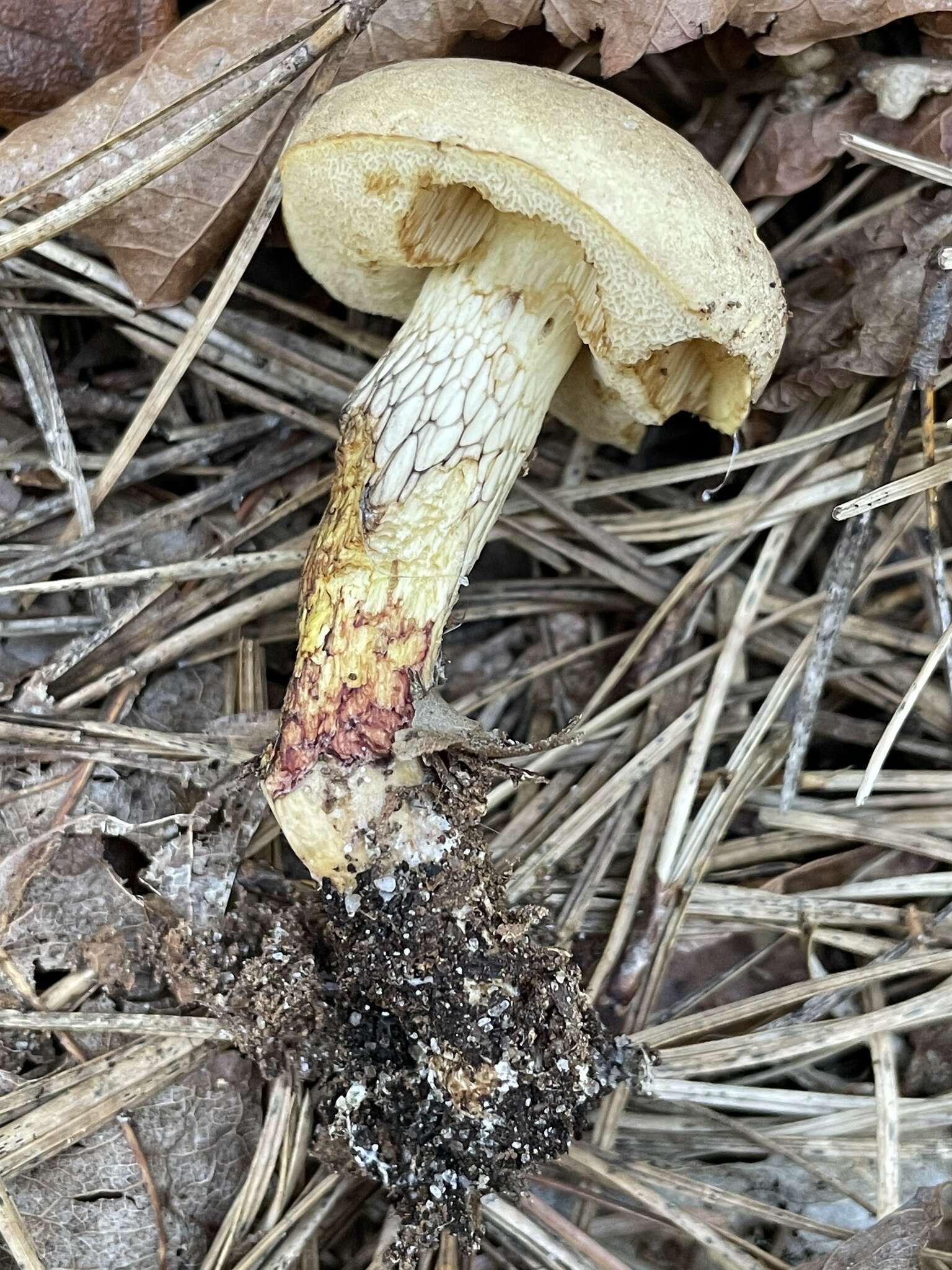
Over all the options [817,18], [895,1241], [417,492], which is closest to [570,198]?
[417,492]

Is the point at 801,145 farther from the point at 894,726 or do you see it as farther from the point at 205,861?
the point at 205,861

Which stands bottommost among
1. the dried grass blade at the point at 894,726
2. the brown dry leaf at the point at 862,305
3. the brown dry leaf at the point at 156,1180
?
the brown dry leaf at the point at 156,1180

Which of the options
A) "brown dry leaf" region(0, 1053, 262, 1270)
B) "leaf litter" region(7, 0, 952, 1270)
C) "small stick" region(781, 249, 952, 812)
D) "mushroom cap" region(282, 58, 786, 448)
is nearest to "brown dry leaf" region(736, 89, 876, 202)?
"leaf litter" region(7, 0, 952, 1270)

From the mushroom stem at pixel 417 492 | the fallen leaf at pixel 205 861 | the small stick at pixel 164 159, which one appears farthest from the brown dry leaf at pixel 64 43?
the fallen leaf at pixel 205 861

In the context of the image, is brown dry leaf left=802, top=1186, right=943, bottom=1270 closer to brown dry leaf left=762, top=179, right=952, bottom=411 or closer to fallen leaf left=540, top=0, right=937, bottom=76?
brown dry leaf left=762, top=179, right=952, bottom=411

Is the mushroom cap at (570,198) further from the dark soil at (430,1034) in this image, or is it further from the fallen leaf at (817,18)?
the dark soil at (430,1034)

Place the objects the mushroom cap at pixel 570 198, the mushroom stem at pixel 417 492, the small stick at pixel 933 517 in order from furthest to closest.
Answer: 1. the small stick at pixel 933 517
2. the mushroom stem at pixel 417 492
3. the mushroom cap at pixel 570 198

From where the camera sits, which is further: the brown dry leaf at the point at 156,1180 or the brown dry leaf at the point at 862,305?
the brown dry leaf at the point at 862,305
